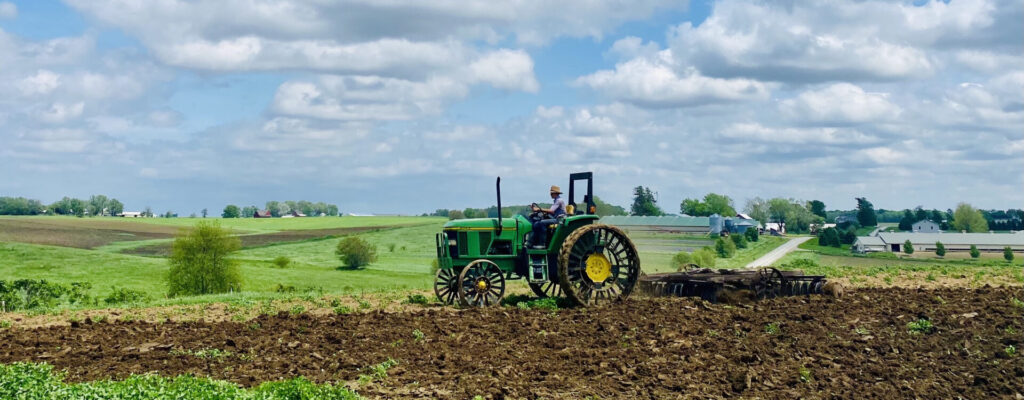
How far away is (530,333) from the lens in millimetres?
15398

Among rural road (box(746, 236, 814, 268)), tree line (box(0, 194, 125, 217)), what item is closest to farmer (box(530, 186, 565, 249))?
rural road (box(746, 236, 814, 268))

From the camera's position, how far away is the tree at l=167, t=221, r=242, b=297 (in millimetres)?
47156

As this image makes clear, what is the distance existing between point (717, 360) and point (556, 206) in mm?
7355

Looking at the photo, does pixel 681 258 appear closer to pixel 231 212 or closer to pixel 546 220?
pixel 546 220

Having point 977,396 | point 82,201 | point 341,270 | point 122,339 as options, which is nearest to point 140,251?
point 341,270

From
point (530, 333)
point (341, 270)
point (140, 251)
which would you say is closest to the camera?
point (530, 333)

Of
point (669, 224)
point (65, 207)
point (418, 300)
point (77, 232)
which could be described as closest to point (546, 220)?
point (418, 300)

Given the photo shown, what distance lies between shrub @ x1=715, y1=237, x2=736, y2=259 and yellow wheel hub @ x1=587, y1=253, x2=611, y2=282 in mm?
32790

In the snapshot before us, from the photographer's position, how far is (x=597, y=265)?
63.9 feet

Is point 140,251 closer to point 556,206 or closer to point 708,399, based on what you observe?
point 556,206

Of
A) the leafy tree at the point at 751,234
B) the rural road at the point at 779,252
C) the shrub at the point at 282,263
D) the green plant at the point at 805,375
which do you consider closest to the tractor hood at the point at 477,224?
the green plant at the point at 805,375

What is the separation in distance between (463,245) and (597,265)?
3082 millimetres

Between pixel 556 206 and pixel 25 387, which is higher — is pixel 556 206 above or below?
above

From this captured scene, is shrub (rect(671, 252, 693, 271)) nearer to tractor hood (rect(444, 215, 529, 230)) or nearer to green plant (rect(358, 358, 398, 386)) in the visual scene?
tractor hood (rect(444, 215, 529, 230))
